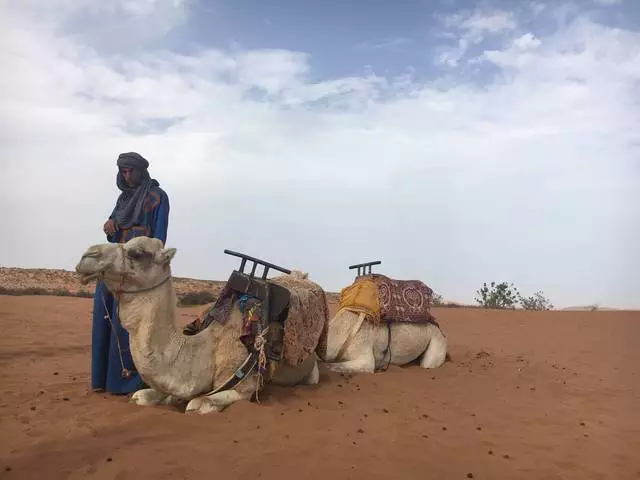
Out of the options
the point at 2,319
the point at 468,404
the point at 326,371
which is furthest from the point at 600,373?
the point at 2,319

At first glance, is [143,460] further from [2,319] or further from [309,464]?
[2,319]

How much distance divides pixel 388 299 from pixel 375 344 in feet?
2.00

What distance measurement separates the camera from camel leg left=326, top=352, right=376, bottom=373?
7.22m

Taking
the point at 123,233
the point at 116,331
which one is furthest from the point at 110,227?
the point at 116,331

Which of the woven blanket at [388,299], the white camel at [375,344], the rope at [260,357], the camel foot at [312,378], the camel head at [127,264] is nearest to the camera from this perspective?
the camel head at [127,264]

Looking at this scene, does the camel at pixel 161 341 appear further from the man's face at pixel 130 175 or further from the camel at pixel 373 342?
the camel at pixel 373 342

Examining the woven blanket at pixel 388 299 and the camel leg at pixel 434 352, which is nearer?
the woven blanket at pixel 388 299

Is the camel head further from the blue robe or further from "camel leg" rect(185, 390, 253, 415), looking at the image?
"camel leg" rect(185, 390, 253, 415)

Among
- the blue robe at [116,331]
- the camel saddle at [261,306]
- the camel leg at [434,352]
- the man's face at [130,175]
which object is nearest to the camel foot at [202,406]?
the camel saddle at [261,306]

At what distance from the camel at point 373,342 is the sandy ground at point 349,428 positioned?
0.23 m

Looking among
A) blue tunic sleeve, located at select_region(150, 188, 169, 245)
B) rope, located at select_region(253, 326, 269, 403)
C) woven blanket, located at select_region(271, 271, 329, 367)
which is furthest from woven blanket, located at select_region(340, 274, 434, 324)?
blue tunic sleeve, located at select_region(150, 188, 169, 245)

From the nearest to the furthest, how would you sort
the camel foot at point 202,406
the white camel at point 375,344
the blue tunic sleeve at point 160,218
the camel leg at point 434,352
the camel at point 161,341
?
1. the camel at point 161,341
2. the camel foot at point 202,406
3. the blue tunic sleeve at point 160,218
4. the white camel at point 375,344
5. the camel leg at point 434,352

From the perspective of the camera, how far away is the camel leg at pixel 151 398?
5.00 metres

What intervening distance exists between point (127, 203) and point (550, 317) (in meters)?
12.7
